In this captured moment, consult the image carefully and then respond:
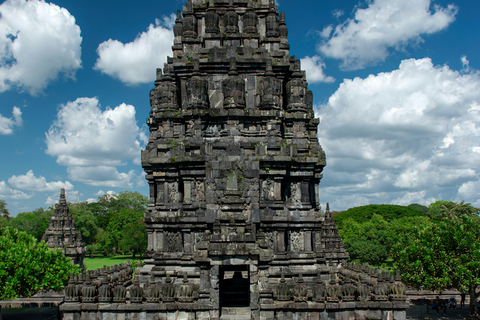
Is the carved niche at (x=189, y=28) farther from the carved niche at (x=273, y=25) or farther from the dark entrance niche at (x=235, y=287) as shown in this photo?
the dark entrance niche at (x=235, y=287)

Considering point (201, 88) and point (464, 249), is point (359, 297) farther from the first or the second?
point (464, 249)

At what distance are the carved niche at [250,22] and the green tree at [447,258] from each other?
53.6 ft

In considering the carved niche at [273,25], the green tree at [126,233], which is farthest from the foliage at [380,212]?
the carved niche at [273,25]

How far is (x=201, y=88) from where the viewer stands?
1741 cm

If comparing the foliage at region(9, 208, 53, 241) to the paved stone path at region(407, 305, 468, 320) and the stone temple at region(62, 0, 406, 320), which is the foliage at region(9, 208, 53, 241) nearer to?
the stone temple at region(62, 0, 406, 320)

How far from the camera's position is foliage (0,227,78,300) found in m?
20.1

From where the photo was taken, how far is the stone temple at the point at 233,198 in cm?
1225

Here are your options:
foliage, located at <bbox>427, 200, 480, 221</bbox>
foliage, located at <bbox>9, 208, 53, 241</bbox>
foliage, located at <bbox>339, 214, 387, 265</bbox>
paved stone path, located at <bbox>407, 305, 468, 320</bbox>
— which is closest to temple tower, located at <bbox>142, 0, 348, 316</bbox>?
paved stone path, located at <bbox>407, 305, 468, 320</bbox>

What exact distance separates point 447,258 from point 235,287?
44.6ft

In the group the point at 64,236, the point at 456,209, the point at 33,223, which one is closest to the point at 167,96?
the point at 64,236

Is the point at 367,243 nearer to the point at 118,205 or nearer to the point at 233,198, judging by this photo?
the point at 233,198

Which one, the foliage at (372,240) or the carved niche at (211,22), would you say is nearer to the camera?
the carved niche at (211,22)

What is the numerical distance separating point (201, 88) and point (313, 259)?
919 centimetres

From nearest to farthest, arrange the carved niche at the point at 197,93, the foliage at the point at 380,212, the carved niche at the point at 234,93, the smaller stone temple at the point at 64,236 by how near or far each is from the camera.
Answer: the carved niche at the point at 234,93
the carved niche at the point at 197,93
the smaller stone temple at the point at 64,236
the foliage at the point at 380,212
